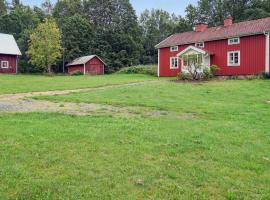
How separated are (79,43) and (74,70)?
7.73 m

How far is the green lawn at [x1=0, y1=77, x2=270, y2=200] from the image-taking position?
15.7 feet

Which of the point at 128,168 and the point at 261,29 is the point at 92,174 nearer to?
the point at 128,168

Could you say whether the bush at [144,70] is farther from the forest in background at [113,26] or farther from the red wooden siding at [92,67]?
the forest in background at [113,26]

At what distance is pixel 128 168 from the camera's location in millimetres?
5531

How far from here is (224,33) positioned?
32375 millimetres

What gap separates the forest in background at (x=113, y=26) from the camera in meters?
58.7

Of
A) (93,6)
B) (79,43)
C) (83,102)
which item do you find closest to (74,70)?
(79,43)

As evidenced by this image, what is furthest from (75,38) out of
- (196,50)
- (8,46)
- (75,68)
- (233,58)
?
(233,58)

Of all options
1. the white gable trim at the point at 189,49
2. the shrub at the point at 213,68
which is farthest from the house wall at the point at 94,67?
the shrub at the point at 213,68

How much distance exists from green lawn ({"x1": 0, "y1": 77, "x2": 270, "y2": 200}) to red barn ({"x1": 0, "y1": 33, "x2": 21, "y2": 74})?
42.5 m

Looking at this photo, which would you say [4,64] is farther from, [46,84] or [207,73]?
[207,73]

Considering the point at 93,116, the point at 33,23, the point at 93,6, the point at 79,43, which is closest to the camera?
the point at 93,116

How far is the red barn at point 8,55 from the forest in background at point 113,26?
18.2 feet

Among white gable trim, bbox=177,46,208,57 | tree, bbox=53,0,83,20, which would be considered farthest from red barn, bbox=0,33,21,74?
white gable trim, bbox=177,46,208,57
